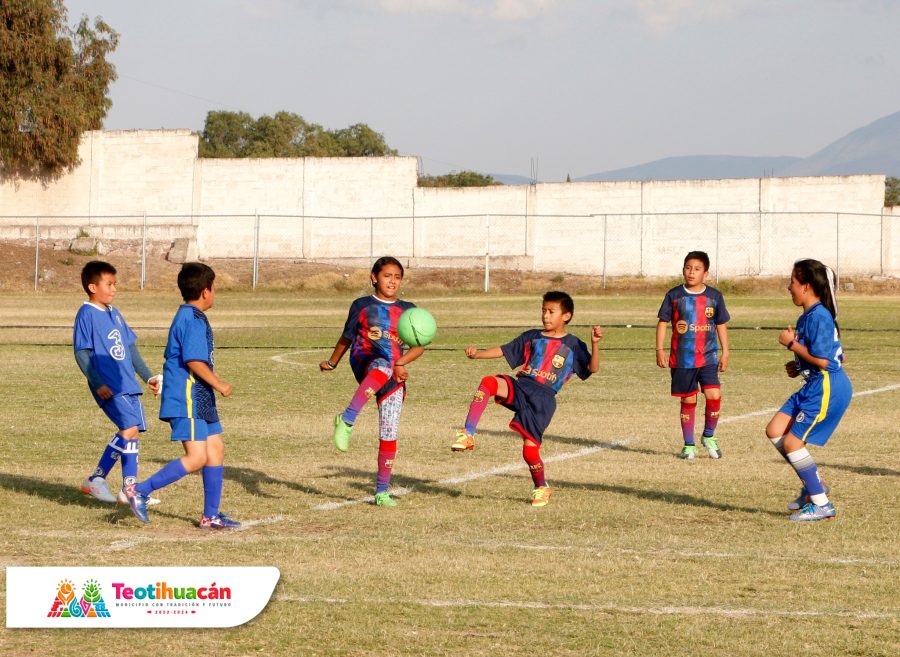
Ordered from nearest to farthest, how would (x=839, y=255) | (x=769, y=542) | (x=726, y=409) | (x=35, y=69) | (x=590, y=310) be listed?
1. (x=769, y=542)
2. (x=726, y=409)
3. (x=590, y=310)
4. (x=839, y=255)
5. (x=35, y=69)

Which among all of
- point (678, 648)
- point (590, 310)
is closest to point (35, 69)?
point (590, 310)

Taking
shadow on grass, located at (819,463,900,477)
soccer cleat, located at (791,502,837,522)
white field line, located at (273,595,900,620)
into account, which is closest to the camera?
white field line, located at (273,595,900,620)

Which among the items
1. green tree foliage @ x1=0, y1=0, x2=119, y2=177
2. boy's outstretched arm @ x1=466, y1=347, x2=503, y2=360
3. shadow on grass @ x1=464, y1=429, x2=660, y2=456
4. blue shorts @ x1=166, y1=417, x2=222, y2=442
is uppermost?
green tree foliage @ x1=0, y1=0, x2=119, y2=177

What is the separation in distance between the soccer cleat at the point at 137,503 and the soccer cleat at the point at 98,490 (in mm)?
627

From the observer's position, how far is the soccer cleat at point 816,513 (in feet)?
29.3

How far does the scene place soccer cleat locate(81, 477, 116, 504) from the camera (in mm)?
9227

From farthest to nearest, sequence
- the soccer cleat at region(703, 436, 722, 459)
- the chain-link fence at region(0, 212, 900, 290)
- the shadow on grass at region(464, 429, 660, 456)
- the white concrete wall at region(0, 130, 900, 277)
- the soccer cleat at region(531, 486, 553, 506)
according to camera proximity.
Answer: the white concrete wall at region(0, 130, 900, 277) → the chain-link fence at region(0, 212, 900, 290) → the shadow on grass at region(464, 429, 660, 456) → the soccer cleat at region(703, 436, 722, 459) → the soccer cleat at region(531, 486, 553, 506)

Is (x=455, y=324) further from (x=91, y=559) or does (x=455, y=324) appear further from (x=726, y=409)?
(x=91, y=559)

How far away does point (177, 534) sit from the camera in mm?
8469

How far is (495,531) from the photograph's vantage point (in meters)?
8.62

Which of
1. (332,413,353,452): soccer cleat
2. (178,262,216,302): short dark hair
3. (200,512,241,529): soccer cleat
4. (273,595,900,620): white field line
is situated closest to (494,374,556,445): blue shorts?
(332,413,353,452): soccer cleat

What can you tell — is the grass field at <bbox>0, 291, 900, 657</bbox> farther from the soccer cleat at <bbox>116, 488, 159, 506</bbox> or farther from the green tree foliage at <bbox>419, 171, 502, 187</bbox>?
the green tree foliage at <bbox>419, 171, 502, 187</bbox>

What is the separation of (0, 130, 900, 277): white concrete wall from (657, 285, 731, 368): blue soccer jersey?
4525 cm

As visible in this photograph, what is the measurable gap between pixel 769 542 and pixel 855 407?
8243mm
